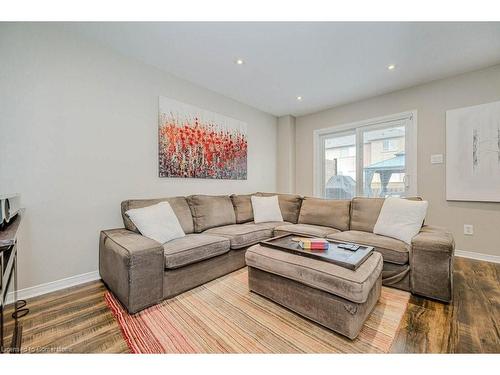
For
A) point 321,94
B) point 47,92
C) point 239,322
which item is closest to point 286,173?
point 321,94

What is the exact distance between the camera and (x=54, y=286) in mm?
1981

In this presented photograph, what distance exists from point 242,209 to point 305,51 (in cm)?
219

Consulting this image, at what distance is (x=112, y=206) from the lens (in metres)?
2.34

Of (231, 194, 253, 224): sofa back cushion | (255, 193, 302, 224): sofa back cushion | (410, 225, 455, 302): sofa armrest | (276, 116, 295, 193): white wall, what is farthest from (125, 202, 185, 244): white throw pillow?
(276, 116, 295, 193): white wall

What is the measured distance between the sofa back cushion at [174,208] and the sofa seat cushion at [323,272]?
1.02m

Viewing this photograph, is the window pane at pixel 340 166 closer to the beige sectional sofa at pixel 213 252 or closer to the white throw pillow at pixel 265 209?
the beige sectional sofa at pixel 213 252

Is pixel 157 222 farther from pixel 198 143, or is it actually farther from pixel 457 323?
pixel 457 323

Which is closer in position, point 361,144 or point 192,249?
point 192,249

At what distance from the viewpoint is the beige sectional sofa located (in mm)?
1677

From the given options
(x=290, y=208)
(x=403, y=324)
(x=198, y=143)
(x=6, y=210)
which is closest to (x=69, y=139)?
(x=6, y=210)

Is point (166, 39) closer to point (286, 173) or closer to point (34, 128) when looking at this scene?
point (34, 128)

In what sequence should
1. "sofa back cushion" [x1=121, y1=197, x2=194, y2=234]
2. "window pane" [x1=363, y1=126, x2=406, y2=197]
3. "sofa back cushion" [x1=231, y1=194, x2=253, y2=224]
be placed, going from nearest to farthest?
"sofa back cushion" [x1=121, y1=197, x2=194, y2=234]
"sofa back cushion" [x1=231, y1=194, x2=253, y2=224]
"window pane" [x1=363, y1=126, x2=406, y2=197]

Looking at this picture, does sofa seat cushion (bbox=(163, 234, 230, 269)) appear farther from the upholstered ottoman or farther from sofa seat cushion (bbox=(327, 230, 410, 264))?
sofa seat cushion (bbox=(327, 230, 410, 264))

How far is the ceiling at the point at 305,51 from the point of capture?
2041 mm
